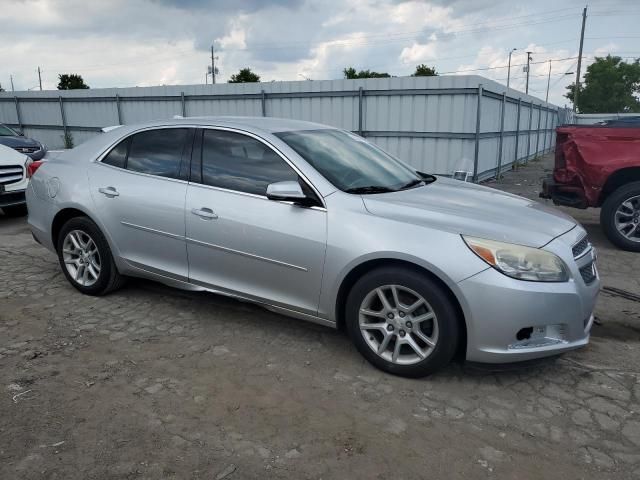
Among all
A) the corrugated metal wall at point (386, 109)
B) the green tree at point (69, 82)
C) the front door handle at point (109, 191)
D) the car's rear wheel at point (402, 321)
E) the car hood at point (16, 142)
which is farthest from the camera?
the green tree at point (69, 82)

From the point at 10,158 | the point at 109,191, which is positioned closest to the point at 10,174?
the point at 10,158

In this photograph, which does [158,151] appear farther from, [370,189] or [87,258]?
[370,189]

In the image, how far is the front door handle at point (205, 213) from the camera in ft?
12.1

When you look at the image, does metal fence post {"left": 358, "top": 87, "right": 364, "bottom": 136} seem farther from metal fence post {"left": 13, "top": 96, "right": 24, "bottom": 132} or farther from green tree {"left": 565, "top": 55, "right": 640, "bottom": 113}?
green tree {"left": 565, "top": 55, "right": 640, "bottom": 113}

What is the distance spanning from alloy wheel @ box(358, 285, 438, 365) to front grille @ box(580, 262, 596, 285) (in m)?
0.98

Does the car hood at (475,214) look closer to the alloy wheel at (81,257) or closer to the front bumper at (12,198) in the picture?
the alloy wheel at (81,257)

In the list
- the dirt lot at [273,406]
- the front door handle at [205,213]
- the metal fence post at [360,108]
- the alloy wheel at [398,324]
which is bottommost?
the dirt lot at [273,406]

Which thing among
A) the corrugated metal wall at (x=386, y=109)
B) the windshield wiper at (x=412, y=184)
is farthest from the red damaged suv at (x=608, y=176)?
the windshield wiper at (x=412, y=184)

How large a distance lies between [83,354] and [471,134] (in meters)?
9.40

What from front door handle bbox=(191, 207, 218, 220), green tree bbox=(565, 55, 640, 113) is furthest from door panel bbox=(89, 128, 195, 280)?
green tree bbox=(565, 55, 640, 113)

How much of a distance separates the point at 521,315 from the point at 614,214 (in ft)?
14.8

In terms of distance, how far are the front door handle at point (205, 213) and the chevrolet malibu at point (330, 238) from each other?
1cm

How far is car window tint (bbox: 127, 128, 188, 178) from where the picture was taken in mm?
4027

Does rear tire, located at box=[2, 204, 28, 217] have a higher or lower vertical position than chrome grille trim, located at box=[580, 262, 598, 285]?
lower
